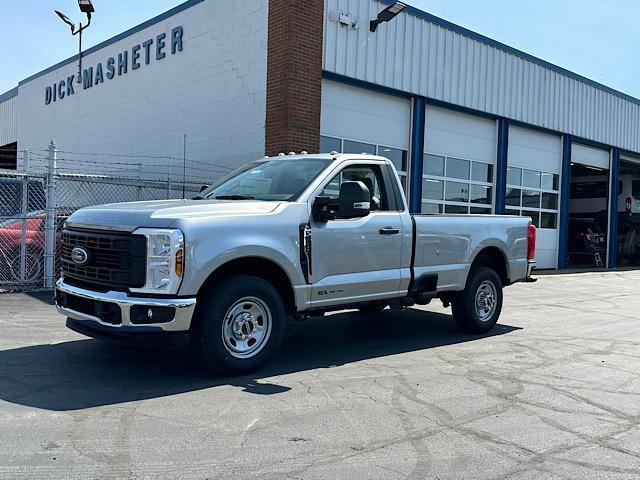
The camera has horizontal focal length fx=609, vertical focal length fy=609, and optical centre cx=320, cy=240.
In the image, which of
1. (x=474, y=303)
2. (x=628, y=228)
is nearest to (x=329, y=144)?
(x=474, y=303)

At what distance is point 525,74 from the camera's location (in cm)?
1927

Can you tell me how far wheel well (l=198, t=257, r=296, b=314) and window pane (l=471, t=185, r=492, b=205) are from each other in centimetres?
1295

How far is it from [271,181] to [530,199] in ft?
50.4

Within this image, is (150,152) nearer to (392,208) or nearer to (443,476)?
(392,208)

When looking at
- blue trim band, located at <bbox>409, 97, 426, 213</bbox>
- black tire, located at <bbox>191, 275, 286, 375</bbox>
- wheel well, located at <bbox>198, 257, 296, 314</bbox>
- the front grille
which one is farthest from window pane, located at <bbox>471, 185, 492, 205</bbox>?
the front grille

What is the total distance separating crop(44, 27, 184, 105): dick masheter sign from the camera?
16594mm

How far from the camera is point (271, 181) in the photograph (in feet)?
22.4

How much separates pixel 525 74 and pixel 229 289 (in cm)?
1655

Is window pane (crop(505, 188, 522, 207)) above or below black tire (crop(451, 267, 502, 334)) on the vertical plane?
above

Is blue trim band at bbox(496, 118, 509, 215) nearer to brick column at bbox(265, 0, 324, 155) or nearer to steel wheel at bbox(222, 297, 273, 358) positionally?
brick column at bbox(265, 0, 324, 155)

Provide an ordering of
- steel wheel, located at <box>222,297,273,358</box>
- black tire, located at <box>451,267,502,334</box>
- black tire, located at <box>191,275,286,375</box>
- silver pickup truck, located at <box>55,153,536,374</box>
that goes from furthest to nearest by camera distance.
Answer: black tire, located at <box>451,267,502,334</box> → steel wheel, located at <box>222,297,273,358</box> → black tire, located at <box>191,275,286,375</box> → silver pickup truck, located at <box>55,153,536,374</box>

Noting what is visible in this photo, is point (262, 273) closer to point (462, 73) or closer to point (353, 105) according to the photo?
point (353, 105)

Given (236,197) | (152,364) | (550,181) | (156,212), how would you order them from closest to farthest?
(156,212) < (152,364) < (236,197) < (550,181)

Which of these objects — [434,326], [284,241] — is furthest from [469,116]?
[284,241]
